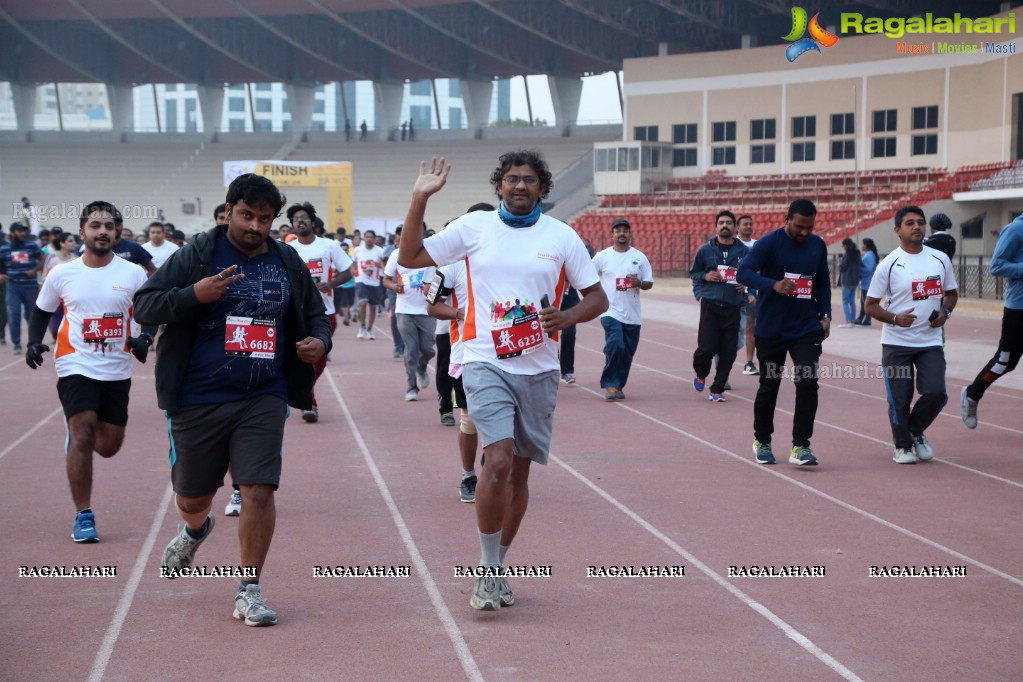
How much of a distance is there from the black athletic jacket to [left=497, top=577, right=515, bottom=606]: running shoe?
1176mm

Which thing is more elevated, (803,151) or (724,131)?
(724,131)

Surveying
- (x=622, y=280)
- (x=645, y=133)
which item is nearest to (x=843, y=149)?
(x=645, y=133)

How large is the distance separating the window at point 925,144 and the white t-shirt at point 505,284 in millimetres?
43139

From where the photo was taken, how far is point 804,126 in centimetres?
4891

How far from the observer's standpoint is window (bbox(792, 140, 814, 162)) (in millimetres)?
48781

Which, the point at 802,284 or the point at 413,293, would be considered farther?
the point at 413,293

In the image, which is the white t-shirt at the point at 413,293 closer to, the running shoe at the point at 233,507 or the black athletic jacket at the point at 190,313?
the running shoe at the point at 233,507

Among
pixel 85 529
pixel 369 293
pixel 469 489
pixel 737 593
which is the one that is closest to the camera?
pixel 737 593

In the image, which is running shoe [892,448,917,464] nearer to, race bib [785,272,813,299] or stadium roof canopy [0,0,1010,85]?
race bib [785,272,813,299]

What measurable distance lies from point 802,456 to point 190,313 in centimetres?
543

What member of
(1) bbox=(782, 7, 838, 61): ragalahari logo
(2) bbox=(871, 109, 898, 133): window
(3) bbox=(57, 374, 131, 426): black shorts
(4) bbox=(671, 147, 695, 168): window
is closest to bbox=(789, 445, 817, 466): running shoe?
(3) bbox=(57, 374, 131, 426): black shorts

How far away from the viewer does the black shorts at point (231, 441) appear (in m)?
5.16

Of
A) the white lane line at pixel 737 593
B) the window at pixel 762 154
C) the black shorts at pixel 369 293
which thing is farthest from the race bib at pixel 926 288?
the window at pixel 762 154

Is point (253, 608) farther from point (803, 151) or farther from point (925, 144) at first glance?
point (803, 151)
